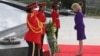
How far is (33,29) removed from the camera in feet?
18.8

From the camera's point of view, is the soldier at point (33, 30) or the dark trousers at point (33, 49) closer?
the dark trousers at point (33, 49)

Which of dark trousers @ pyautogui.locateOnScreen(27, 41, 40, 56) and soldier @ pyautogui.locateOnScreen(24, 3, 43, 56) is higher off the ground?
soldier @ pyautogui.locateOnScreen(24, 3, 43, 56)

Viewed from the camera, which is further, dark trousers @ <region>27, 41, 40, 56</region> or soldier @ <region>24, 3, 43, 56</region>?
soldier @ <region>24, 3, 43, 56</region>

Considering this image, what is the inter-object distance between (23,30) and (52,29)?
2.20m

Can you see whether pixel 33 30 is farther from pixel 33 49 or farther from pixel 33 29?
pixel 33 49

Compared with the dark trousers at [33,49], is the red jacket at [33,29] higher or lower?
higher

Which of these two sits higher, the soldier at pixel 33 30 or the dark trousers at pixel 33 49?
the soldier at pixel 33 30

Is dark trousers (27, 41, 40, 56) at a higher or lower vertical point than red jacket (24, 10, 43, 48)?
lower

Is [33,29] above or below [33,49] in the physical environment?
above

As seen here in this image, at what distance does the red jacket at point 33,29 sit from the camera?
5656 millimetres

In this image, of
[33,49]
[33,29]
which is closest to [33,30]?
[33,29]

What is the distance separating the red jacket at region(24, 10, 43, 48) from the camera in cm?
566

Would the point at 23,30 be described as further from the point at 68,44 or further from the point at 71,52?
the point at 68,44

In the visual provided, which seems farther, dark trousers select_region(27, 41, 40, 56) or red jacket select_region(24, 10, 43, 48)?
red jacket select_region(24, 10, 43, 48)
